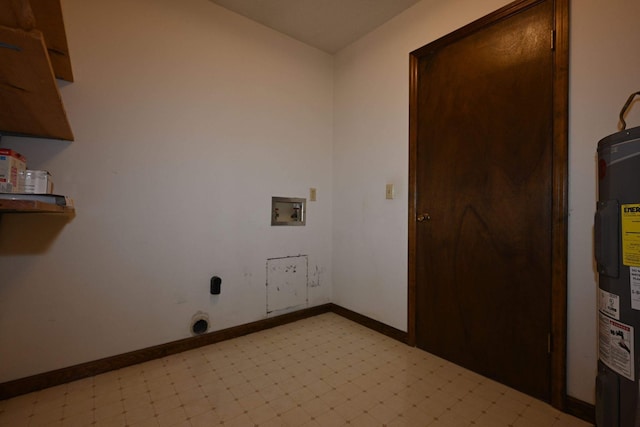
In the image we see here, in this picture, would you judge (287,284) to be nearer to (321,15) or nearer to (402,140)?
(402,140)

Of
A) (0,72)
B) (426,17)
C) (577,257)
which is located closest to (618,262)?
(577,257)

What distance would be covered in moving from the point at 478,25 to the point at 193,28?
1.86m

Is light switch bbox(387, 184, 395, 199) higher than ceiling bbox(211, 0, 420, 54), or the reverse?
ceiling bbox(211, 0, 420, 54)

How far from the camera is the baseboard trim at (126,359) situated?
1478 millimetres

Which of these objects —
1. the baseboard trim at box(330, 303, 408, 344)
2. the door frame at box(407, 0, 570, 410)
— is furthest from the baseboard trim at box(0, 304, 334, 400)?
the door frame at box(407, 0, 570, 410)

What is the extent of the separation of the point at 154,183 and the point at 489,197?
81.7 inches

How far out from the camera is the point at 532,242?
150 centimetres

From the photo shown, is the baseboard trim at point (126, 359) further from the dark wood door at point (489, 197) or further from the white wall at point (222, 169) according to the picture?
the dark wood door at point (489, 197)

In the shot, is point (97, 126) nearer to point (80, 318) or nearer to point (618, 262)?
point (80, 318)

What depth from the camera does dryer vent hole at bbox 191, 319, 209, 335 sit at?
1.99 m

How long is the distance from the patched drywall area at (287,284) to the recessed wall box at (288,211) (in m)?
0.32

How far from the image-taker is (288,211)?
2.52 meters

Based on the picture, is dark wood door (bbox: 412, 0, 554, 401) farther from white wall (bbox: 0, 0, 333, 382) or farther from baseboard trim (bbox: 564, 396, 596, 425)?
white wall (bbox: 0, 0, 333, 382)

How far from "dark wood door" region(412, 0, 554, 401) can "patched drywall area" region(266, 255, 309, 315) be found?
3.28 feet
